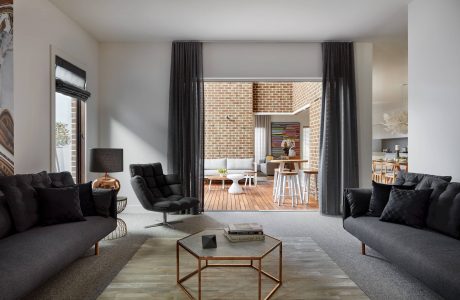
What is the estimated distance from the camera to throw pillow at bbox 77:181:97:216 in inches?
123

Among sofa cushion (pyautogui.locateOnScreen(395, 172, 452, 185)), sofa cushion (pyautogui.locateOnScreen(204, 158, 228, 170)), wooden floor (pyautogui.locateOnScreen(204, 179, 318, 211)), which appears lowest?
wooden floor (pyautogui.locateOnScreen(204, 179, 318, 211))

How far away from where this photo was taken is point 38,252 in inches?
80.9

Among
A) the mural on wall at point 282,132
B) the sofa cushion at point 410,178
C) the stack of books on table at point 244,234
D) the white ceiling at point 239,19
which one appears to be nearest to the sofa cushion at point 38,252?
the stack of books on table at point 244,234

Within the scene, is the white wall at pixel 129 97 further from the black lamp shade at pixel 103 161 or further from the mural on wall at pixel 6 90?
the mural on wall at pixel 6 90

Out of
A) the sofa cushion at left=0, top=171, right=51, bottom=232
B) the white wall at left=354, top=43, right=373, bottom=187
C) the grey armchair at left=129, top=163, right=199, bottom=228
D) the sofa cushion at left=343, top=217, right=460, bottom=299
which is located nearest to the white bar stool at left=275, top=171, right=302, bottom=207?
the white wall at left=354, top=43, right=373, bottom=187

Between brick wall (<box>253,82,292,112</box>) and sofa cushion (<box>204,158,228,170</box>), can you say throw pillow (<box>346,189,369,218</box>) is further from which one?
brick wall (<box>253,82,292,112</box>)

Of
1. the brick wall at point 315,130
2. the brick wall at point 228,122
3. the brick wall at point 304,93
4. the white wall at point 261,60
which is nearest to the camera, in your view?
the white wall at point 261,60

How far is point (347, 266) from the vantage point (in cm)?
285

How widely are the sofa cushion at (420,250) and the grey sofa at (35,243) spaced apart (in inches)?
99.5

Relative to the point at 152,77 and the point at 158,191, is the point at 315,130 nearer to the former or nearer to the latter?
the point at 152,77

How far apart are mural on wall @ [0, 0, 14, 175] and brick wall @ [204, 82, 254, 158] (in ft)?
20.2

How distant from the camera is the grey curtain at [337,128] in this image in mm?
4977

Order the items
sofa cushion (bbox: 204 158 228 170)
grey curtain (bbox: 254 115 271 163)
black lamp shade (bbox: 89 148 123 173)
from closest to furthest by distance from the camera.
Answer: black lamp shade (bbox: 89 148 123 173), sofa cushion (bbox: 204 158 228 170), grey curtain (bbox: 254 115 271 163)

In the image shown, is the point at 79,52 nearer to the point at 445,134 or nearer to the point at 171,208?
the point at 171,208
